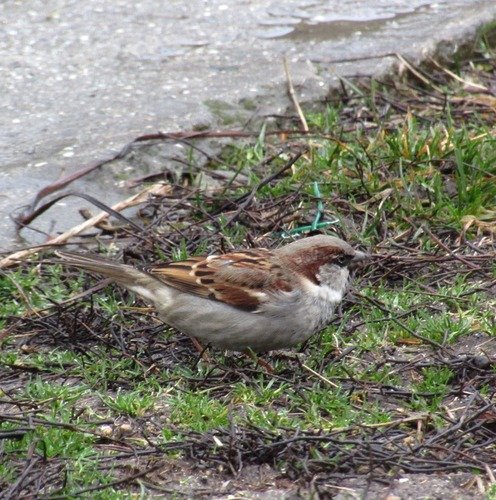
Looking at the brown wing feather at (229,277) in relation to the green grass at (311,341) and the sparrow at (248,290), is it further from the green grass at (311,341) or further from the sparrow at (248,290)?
the green grass at (311,341)

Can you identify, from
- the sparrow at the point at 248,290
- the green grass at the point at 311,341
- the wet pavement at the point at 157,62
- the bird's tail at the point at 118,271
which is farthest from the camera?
the wet pavement at the point at 157,62

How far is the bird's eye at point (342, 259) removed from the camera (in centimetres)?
511

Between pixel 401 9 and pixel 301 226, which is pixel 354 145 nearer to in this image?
pixel 301 226

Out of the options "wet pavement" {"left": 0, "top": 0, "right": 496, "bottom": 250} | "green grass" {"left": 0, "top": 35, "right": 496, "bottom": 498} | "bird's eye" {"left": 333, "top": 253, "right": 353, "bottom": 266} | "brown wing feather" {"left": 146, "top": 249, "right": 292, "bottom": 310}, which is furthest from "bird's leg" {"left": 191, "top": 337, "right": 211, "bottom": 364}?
"wet pavement" {"left": 0, "top": 0, "right": 496, "bottom": 250}

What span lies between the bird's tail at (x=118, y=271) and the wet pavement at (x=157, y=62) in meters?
0.86

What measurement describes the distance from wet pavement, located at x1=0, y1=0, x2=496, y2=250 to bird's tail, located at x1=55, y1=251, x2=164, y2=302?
862 millimetres

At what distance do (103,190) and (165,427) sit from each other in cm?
244

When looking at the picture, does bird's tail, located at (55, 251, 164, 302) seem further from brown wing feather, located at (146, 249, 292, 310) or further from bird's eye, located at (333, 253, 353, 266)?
bird's eye, located at (333, 253, 353, 266)

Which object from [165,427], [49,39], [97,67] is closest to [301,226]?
[165,427]

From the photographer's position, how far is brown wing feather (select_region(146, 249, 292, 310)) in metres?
4.84

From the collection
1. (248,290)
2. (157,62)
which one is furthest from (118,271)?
(157,62)

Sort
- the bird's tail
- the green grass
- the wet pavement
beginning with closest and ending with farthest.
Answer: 1. the green grass
2. the bird's tail
3. the wet pavement

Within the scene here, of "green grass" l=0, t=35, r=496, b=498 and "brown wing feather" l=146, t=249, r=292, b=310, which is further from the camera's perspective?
"brown wing feather" l=146, t=249, r=292, b=310

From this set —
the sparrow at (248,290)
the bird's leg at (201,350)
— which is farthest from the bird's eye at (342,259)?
the bird's leg at (201,350)
